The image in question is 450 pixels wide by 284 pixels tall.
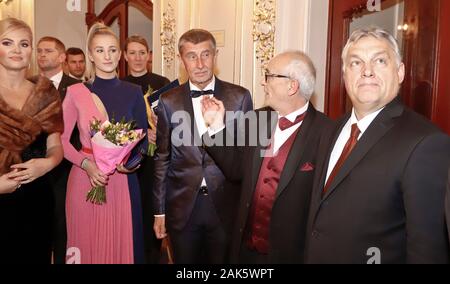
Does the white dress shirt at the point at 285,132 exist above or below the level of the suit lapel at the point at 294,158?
above

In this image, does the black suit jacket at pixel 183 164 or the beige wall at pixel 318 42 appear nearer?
the black suit jacket at pixel 183 164

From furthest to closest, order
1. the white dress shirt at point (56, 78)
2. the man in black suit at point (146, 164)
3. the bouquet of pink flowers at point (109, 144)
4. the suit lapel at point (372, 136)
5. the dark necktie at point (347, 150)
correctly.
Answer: the white dress shirt at point (56, 78)
the man in black suit at point (146, 164)
the bouquet of pink flowers at point (109, 144)
the dark necktie at point (347, 150)
the suit lapel at point (372, 136)

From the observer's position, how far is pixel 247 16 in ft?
13.8

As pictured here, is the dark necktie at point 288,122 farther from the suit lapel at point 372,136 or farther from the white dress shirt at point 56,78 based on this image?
the white dress shirt at point 56,78

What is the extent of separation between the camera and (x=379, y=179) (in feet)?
5.22

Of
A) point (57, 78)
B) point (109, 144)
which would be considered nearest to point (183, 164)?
point (109, 144)

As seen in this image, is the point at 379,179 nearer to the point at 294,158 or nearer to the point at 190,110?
the point at 294,158

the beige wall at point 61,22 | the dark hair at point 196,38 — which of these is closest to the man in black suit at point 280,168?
the dark hair at point 196,38

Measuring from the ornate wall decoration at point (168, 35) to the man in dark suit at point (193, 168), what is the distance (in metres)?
2.54

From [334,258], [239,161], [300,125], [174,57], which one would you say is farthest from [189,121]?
[174,57]

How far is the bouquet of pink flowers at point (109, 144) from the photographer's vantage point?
2.62m

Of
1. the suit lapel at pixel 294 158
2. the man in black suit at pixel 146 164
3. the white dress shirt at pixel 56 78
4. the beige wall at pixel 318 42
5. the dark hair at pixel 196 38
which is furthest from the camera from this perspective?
the white dress shirt at pixel 56 78

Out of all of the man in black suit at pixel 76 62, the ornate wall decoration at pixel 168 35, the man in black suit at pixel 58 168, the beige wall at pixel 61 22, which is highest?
the beige wall at pixel 61 22

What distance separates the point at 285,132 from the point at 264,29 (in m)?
1.97
